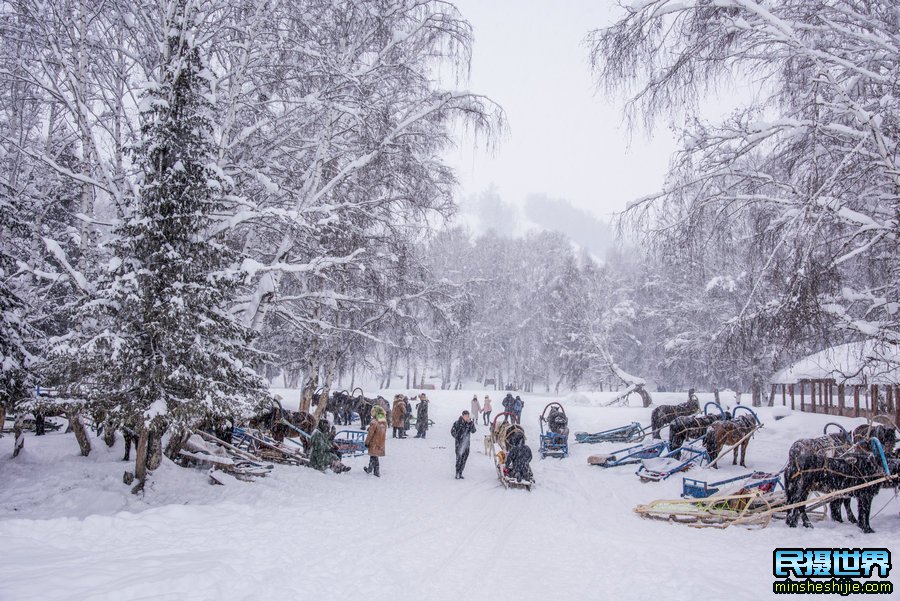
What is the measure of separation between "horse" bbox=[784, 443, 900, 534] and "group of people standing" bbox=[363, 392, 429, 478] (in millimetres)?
8093

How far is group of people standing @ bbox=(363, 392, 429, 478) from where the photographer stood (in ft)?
38.8

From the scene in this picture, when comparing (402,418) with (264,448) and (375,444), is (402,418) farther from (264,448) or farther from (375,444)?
(375,444)

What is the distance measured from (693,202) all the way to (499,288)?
38602mm

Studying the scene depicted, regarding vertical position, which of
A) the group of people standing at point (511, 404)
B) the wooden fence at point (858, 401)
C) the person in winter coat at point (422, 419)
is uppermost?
the wooden fence at point (858, 401)

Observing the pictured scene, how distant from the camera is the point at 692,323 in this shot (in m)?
30.7

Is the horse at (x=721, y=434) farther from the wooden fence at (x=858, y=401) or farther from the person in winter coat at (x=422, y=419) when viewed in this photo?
the person in winter coat at (x=422, y=419)

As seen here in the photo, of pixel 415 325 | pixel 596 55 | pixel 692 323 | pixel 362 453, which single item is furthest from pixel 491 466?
pixel 692 323

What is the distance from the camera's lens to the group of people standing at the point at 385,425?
11828 mm

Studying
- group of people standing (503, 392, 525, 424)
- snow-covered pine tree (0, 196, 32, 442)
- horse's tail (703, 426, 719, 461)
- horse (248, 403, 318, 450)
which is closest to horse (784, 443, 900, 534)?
horse's tail (703, 426, 719, 461)

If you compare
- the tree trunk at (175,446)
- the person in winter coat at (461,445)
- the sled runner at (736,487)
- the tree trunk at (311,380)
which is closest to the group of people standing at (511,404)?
the tree trunk at (311,380)

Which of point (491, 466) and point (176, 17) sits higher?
point (176, 17)

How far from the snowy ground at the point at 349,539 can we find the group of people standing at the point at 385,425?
0.78 m

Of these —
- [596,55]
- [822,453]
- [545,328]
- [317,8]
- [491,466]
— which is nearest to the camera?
[822,453]

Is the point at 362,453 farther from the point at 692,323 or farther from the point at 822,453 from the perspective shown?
the point at 692,323
